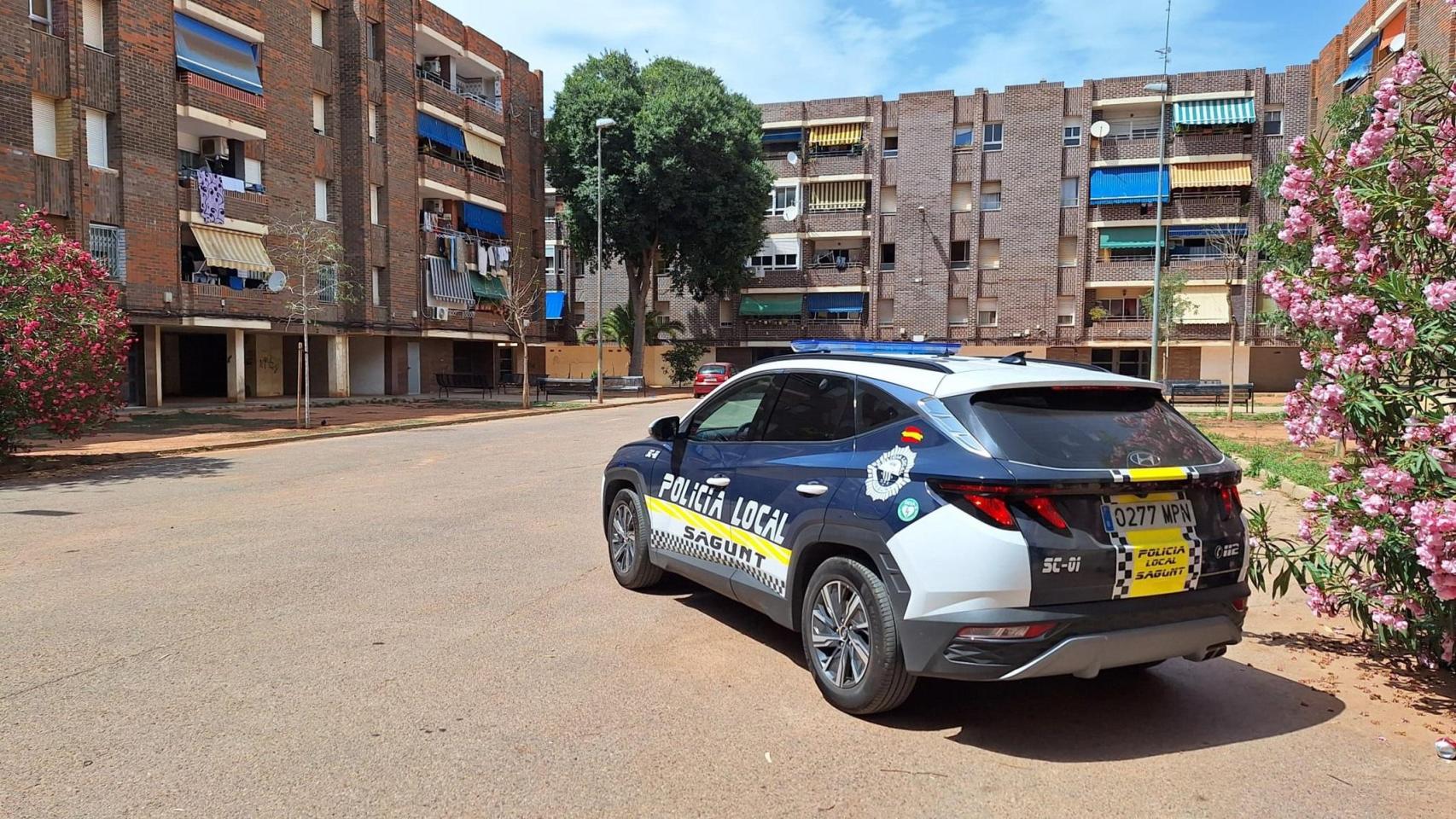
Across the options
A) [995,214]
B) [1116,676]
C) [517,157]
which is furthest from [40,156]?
[995,214]

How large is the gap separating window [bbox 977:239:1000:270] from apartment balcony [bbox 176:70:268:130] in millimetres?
34315

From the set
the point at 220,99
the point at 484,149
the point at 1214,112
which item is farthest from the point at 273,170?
the point at 1214,112

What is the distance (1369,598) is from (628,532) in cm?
426

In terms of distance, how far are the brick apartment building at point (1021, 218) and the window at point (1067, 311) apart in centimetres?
9

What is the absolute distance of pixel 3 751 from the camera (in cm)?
379

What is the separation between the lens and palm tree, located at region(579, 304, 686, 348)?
1971 inches

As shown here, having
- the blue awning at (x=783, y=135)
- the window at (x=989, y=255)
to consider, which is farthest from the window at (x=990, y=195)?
the blue awning at (x=783, y=135)

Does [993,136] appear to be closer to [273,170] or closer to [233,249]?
[273,170]

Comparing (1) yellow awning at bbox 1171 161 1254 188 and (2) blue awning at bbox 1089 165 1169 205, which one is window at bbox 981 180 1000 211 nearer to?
(2) blue awning at bbox 1089 165 1169 205

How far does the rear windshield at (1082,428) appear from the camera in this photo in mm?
3986

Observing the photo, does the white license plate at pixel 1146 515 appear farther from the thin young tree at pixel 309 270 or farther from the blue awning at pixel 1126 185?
the blue awning at pixel 1126 185

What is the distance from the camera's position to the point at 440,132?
40719 millimetres

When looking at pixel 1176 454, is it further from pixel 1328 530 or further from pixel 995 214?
pixel 995 214

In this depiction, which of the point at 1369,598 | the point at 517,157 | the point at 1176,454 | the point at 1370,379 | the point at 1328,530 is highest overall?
the point at 517,157
